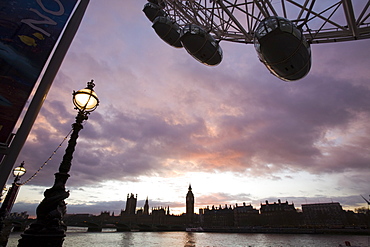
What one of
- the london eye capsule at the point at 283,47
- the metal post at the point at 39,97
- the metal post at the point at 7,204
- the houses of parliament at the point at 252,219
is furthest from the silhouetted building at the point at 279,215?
the metal post at the point at 39,97

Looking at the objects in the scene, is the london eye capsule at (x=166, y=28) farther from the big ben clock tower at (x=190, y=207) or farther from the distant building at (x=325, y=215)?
the big ben clock tower at (x=190, y=207)

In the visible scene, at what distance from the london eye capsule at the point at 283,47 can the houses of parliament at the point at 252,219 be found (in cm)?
7925

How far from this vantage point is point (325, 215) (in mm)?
87625

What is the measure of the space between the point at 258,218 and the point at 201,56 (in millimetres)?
105660

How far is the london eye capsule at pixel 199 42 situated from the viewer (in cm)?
793

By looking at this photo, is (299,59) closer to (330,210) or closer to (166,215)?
(330,210)

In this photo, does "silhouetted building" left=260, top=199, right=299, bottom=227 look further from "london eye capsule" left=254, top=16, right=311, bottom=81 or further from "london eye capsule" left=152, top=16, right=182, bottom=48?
"london eye capsule" left=254, top=16, right=311, bottom=81

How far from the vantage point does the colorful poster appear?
13.8 ft

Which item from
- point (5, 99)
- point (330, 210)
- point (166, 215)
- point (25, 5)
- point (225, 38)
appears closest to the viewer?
point (5, 99)

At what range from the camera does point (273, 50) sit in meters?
5.47

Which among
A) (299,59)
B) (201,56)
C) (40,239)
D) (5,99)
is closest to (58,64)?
(5,99)

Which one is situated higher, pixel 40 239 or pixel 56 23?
pixel 56 23

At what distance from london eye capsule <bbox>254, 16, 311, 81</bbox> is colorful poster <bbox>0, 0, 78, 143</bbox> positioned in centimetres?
494

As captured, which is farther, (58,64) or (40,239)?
(58,64)
